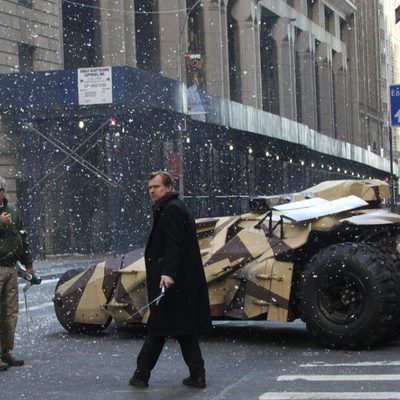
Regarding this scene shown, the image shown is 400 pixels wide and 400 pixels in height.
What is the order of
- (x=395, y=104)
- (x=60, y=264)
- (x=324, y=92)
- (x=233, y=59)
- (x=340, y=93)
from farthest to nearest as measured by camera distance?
1. (x=340, y=93)
2. (x=324, y=92)
3. (x=233, y=59)
4. (x=60, y=264)
5. (x=395, y=104)

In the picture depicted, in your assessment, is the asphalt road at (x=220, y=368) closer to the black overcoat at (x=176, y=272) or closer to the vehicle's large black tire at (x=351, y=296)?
the vehicle's large black tire at (x=351, y=296)

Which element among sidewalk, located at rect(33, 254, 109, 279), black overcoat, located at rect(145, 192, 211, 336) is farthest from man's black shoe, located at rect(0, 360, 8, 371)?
sidewalk, located at rect(33, 254, 109, 279)

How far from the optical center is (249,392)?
276 inches

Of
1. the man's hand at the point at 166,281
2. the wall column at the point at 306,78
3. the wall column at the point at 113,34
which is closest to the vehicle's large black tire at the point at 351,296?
the man's hand at the point at 166,281

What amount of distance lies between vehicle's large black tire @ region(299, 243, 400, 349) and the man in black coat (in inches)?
78.4

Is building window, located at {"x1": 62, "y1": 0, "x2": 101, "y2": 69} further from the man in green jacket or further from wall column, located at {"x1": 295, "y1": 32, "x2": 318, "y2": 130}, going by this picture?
the man in green jacket

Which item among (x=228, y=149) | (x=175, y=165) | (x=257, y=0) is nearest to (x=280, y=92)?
(x=257, y=0)

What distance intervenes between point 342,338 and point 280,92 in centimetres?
4898

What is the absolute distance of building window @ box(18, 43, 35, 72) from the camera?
3188 centimetres

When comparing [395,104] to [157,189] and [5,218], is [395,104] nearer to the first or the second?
[5,218]

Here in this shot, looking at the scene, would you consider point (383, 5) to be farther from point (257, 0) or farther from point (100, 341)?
point (100, 341)

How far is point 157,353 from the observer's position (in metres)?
7.22

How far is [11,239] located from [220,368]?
7.07 ft

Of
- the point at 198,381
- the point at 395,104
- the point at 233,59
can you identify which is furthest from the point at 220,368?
the point at 233,59
